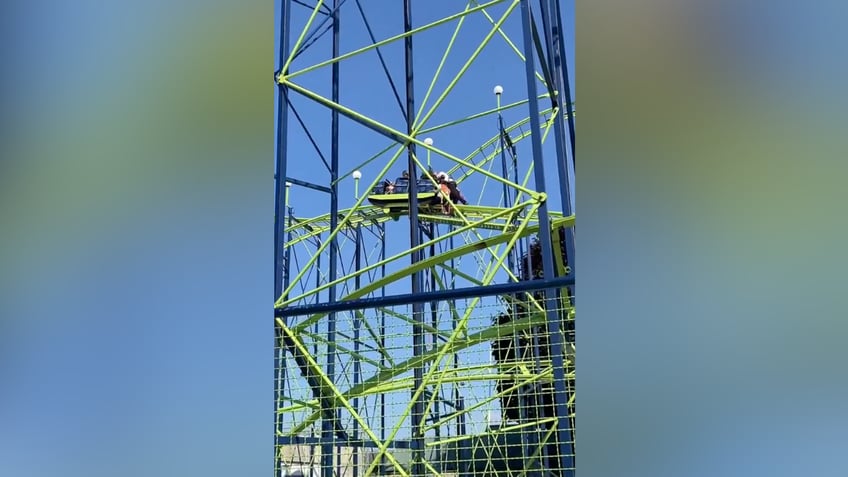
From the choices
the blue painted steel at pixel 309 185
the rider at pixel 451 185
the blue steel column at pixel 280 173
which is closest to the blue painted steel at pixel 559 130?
the blue steel column at pixel 280 173

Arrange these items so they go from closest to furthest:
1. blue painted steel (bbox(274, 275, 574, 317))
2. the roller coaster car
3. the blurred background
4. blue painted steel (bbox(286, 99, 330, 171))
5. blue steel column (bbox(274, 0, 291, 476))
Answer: the blurred background → blue painted steel (bbox(274, 275, 574, 317)) → blue steel column (bbox(274, 0, 291, 476)) → blue painted steel (bbox(286, 99, 330, 171)) → the roller coaster car

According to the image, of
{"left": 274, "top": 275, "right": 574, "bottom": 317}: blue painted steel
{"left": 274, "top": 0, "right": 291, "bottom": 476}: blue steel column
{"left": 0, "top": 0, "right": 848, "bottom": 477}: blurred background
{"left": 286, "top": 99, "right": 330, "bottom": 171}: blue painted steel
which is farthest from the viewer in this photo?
{"left": 286, "top": 99, "right": 330, "bottom": 171}: blue painted steel

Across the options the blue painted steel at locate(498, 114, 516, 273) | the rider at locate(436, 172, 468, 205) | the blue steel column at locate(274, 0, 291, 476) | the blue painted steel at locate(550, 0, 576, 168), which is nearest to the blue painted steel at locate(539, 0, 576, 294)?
the blue painted steel at locate(550, 0, 576, 168)

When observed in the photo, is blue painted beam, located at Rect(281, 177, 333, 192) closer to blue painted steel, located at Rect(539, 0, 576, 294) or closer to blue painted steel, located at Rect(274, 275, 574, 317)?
blue painted steel, located at Rect(539, 0, 576, 294)

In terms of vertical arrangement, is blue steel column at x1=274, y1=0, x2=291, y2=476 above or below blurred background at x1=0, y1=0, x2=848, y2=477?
above

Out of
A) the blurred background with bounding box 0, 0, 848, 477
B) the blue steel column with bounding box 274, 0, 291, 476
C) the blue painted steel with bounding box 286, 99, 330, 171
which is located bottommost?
the blurred background with bounding box 0, 0, 848, 477

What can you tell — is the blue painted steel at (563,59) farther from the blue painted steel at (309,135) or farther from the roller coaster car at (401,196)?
the roller coaster car at (401,196)

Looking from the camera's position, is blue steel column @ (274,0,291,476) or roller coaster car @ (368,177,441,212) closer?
blue steel column @ (274,0,291,476)

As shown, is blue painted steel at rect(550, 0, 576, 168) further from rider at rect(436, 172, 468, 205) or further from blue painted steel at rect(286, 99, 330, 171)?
rider at rect(436, 172, 468, 205)

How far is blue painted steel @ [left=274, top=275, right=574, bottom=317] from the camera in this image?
248 cm

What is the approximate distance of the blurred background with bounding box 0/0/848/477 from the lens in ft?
2.58

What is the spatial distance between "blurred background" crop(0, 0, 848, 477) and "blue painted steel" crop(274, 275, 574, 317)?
1247mm
